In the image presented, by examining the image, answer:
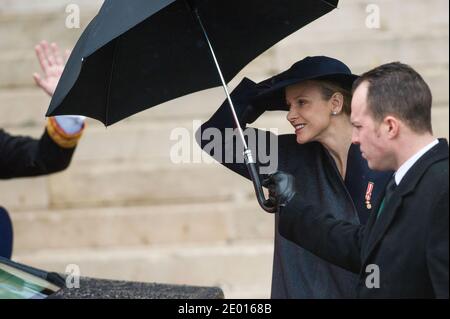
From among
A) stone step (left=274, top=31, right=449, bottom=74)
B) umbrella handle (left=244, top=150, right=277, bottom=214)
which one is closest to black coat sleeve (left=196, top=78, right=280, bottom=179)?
umbrella handle (left=244, top=150, right=277, bottom=214)

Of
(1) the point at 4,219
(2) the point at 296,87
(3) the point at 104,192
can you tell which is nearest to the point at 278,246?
(2) the point at 296,87

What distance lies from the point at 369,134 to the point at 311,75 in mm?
831

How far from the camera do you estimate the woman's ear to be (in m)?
3.87

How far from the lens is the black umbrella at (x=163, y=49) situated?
3.54 m

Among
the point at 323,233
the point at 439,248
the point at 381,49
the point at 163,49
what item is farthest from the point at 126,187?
the point at 439,248

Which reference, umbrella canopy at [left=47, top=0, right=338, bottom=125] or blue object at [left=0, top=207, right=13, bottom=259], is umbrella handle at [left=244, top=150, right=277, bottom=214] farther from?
blue object at [left=0, top=207, right=13, bottom=259]

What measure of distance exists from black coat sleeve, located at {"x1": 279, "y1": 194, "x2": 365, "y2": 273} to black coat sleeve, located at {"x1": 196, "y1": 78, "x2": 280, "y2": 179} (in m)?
0.61

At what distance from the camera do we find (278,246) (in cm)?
383

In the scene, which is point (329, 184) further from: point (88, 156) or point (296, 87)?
point (88, 156)

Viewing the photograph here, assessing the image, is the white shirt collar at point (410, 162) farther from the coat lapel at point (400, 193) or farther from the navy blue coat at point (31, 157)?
the navy blue coat at point (31, 157)

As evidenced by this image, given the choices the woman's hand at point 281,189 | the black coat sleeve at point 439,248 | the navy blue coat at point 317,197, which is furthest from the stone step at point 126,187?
the black coat sleeve at point 439,248

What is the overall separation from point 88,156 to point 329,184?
3980 mm

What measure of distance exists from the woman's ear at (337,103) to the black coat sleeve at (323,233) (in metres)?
0.66

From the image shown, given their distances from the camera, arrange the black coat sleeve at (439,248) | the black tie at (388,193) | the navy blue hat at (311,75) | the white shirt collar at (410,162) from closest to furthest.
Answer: the black coat sleeve at (439,248) → the white shirt collar at (410,162) → the black tie at (388,193) → the navy blue hat at (311,75)
